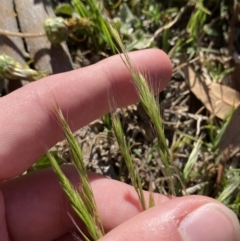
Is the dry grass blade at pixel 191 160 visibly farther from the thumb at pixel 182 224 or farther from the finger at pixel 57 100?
the thumb at pixel 182 224

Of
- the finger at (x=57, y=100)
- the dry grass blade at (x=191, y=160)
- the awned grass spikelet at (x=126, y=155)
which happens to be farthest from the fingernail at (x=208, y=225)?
the dry grass blade at (x=191, y=160)

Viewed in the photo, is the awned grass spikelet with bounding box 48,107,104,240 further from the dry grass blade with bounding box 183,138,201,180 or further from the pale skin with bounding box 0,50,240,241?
the dry grass blade with bounding box 183,138,201,180

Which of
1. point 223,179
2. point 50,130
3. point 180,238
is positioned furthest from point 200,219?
point 223,179

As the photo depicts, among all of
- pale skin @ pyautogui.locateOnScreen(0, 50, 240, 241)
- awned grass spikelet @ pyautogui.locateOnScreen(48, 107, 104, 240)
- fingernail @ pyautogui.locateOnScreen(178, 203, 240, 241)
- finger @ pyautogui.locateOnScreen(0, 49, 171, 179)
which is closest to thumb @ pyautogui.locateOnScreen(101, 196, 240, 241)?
fingernail @ pyautogui.locateOnScreen(178, 203, 240, 241)

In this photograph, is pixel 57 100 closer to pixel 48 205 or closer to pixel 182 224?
pixel 48 205

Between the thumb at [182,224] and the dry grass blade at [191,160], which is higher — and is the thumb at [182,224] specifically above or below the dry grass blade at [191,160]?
above

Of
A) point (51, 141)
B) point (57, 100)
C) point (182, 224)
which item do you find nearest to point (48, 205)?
point (51, 141)

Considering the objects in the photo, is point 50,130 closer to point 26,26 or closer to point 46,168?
point 46,168
